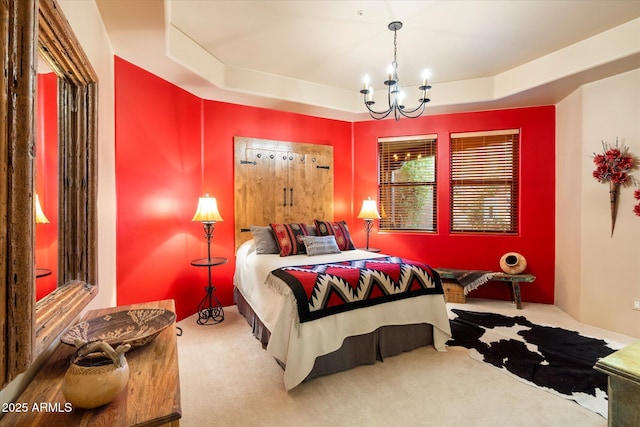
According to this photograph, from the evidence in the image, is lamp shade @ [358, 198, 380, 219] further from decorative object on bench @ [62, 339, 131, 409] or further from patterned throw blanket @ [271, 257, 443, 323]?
decorative object on bench @ [62, 339, 131, 409]

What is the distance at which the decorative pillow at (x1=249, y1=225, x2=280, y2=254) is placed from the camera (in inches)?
142

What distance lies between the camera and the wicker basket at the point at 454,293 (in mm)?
4188

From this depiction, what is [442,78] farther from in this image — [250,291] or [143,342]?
[143,342]

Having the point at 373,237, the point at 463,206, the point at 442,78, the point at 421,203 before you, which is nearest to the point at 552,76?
the point at 442,78

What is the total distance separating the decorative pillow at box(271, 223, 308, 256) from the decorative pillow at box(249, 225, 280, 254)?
0.22ft

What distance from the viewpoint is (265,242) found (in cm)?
365

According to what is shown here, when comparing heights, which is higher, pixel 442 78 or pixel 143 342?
pixel 442 78

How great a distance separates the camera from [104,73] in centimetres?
237

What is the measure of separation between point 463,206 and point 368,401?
3329 millimetres

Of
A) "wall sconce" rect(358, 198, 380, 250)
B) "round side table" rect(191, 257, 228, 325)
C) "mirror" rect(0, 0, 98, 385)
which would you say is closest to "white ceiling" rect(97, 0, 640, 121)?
"mirror" rect(0, 0, 98, 385)

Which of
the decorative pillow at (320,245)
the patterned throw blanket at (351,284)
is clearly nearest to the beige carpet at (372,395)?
the patterned throw blanket at (351,284)

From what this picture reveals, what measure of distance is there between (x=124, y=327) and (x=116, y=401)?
21.7 inches

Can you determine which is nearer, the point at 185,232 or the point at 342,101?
the point at 185,232

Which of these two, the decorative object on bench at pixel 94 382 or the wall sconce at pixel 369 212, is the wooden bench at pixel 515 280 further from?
the decorative object on bench at pixel 94 382
